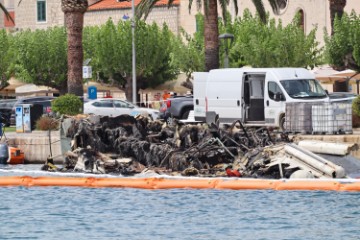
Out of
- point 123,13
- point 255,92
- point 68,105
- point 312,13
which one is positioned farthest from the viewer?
point 123,13

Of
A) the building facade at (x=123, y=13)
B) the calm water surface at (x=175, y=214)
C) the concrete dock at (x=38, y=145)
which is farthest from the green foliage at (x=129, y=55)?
the calm water surface at (x=175, y=214)

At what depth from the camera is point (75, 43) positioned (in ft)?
186

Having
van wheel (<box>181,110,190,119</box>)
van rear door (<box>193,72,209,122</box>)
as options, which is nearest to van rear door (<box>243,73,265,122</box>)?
van rear door (<box>193,72,209,122</box>)

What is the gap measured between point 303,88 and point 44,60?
42.0m

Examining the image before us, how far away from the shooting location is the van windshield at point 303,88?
50.2 meters

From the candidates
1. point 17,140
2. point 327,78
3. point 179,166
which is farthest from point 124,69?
point 179,166

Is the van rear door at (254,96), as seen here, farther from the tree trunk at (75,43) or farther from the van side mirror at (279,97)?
the tree trunk at (75,43)

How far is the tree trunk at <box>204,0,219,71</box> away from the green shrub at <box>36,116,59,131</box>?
9065 millimetres

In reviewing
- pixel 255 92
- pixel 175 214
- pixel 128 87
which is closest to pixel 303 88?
pixel 255 92

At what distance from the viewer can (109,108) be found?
220 ft

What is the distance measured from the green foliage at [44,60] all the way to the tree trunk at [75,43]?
108 ft

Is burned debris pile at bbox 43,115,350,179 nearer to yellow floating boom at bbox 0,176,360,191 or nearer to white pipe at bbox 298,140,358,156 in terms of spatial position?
white pipe at bbox 298,140,358,156

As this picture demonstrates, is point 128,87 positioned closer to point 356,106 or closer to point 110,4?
point 110,4

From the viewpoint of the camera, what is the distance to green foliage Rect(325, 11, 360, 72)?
68.8m
